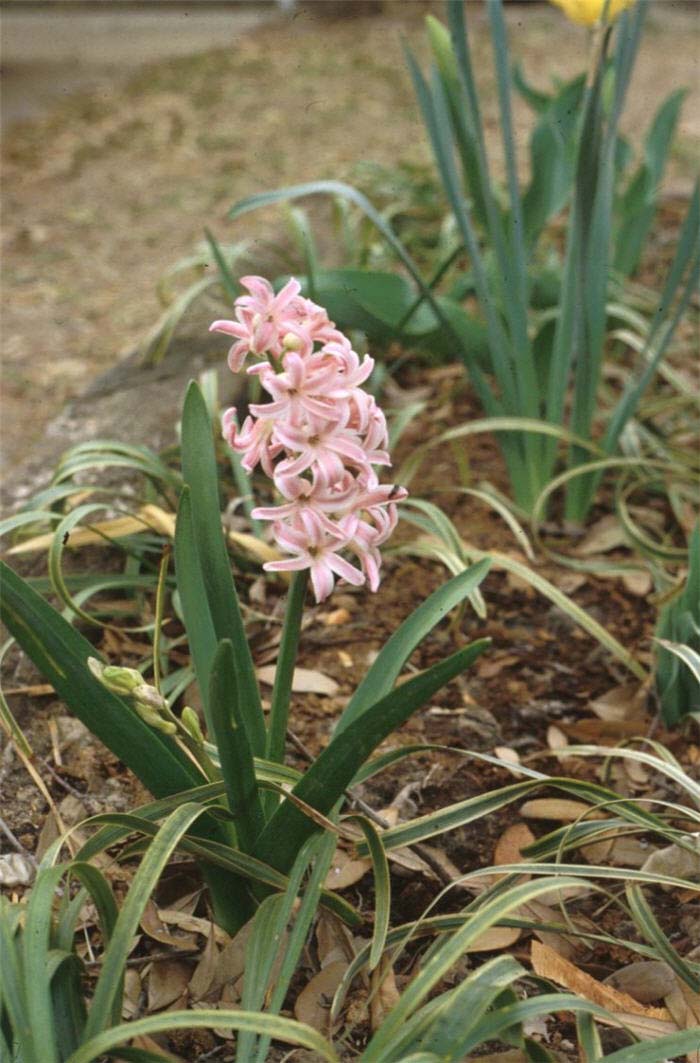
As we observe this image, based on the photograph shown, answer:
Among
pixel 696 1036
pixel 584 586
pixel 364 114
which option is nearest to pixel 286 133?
pixel 364 114

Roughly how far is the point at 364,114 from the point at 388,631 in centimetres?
309

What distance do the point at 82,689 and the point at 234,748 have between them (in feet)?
0.51

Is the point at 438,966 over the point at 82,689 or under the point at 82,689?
under

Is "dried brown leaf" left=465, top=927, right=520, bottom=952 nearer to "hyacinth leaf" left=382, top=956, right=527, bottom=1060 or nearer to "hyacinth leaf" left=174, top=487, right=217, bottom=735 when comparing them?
"hyacinth leaf" left=382, top=956, right=527, bottom=1060

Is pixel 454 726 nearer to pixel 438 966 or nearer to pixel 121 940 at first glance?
pixel 438 966

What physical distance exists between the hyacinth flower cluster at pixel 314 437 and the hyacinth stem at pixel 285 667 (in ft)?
0.30

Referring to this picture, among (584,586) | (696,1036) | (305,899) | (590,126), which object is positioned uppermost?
(590,126)

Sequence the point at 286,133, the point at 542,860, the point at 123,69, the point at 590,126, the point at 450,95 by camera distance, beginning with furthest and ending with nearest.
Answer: the point at 123,69 < the point at 286,133 < the point at 450,95 < the point at 590,126 < the point at 542,860

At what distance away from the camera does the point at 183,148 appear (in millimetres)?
4102

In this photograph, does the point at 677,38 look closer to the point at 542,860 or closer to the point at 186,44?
the point at 186,44

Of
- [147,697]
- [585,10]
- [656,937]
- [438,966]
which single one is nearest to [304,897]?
[438,966]

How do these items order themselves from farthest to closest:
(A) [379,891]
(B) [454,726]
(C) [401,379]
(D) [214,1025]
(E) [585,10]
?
(C) [401,379] < (E) [585,10] < (B) [454,726] < (A) [379,891] < (D) [214,1025]

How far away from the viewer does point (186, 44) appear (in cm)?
544

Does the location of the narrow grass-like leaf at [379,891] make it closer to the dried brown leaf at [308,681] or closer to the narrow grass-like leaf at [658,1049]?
the narrow grass-like leaf at [658,1049]
